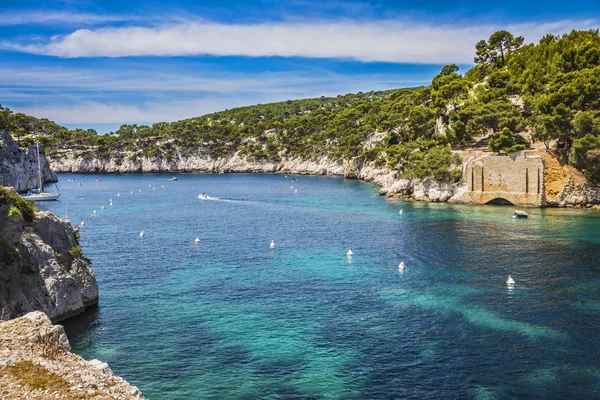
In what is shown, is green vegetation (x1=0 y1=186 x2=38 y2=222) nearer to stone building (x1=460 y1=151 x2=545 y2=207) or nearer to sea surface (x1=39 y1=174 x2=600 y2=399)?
sea surface (x1=39 y1=174 x2=600 y2=399)

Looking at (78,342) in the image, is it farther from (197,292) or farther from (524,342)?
(524,342)

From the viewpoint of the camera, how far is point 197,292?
1559 inches

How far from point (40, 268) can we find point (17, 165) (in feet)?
318

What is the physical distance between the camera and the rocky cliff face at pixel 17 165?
10819 cm

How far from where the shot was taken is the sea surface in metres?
25.1

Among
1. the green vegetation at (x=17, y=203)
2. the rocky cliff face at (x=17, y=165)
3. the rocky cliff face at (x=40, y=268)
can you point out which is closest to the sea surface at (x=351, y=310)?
the rocky cliff face at (x=40, y=268)

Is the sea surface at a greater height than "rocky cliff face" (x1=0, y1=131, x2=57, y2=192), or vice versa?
"rocky cliff face" (x1=0, y1=131, x2=57, y2=192)

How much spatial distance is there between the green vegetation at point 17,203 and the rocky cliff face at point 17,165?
85.7 metres

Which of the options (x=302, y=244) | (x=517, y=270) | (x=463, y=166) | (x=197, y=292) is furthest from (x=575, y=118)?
(x=197, y=292)

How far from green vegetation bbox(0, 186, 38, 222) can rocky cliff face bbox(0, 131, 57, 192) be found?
85715 millimetres

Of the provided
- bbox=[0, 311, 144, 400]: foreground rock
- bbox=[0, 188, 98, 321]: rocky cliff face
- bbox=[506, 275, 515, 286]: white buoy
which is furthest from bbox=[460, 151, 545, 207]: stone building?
bbox=[0, 311, 144, 400]: foreground rock

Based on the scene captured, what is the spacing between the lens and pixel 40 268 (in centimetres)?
3122

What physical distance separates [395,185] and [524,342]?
74902 mm

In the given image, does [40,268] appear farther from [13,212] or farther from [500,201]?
[500,201]
